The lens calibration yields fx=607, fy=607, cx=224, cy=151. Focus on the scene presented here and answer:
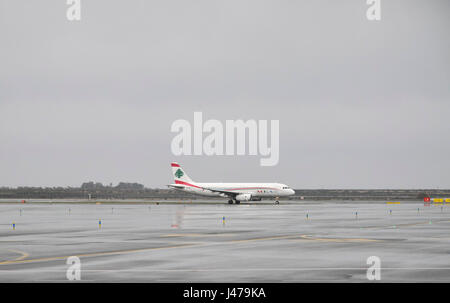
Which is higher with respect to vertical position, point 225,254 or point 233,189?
point 233,189

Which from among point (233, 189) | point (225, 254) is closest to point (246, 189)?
point (233, 189)

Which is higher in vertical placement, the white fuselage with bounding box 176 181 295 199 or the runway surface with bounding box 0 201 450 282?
the white fuselage with bounding box 176 181 295 199

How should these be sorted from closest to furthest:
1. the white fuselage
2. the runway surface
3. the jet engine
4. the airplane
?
the runway surface
the jet engine
the airplane
the white fuselage

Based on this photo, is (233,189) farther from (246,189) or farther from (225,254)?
(225,254)

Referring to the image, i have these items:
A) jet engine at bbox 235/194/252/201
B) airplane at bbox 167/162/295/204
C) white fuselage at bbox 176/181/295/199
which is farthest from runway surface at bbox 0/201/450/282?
white fuselage at bbox 176/181/295/199

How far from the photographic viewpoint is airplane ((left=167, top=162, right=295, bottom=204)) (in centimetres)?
11344

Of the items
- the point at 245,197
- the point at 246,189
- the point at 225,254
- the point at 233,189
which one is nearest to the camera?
the point at 225,254

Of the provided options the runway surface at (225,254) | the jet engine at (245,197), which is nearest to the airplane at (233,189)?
the jet engine at (245,197)

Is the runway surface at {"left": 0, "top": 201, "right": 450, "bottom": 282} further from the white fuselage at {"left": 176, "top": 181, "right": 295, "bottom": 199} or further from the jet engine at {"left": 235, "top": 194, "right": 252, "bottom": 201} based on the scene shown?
the white fuselage at {"left": 176, "top": 181, "right": 295, "bottom": 199}

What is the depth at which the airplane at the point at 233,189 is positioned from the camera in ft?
372

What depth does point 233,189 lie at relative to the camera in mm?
114000

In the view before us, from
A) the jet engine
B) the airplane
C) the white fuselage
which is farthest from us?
the white fuselage

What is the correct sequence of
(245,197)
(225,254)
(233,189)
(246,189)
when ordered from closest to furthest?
(225,254), (245,197), (233,189), (246,189)
